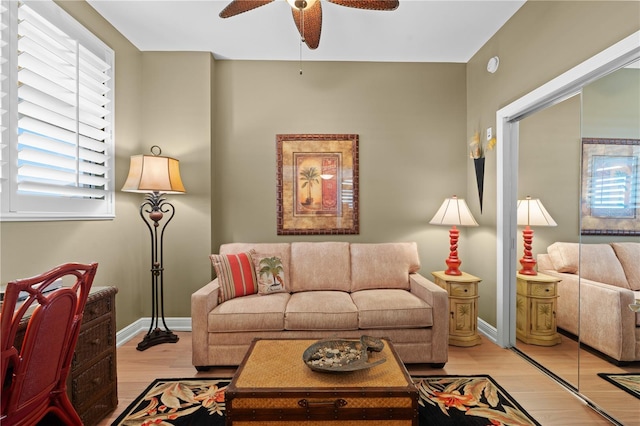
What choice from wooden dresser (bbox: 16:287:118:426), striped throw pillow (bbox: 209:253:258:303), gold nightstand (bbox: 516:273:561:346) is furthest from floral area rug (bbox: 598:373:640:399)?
wooden dresser (bbox: 16:287:118:426)

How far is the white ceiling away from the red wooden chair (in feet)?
7.95

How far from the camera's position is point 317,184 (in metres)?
3.61

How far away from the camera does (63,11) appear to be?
2.42 m

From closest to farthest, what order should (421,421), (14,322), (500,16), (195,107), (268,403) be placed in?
1. (14,322)
2. (268,403)
3. (421,421)
4. (500,16)
5. (195,107)

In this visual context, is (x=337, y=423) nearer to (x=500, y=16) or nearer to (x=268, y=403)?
(x=268, y=403)

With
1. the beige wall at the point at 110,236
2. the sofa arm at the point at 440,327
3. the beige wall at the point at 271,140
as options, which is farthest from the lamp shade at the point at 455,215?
the beige wall at the point at 110,236

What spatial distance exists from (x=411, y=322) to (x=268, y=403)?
4.60ft

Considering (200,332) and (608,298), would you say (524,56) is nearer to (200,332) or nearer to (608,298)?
(608,298)

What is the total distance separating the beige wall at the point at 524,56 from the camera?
1.99 metres

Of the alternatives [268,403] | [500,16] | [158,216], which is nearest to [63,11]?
[158,216]

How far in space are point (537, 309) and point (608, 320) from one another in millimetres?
810

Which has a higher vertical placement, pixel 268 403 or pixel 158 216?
pixel 158 216

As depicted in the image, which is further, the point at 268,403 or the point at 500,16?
the point at 500,16

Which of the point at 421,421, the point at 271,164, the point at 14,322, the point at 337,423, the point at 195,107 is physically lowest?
the point at 421,421
